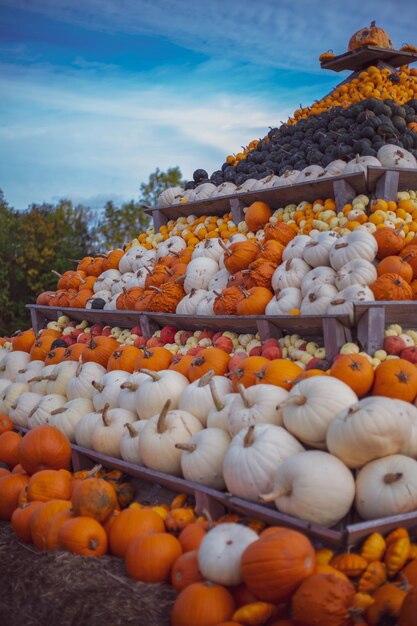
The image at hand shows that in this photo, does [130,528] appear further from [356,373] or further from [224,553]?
[356,373]

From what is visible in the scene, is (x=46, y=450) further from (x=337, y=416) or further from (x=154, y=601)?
(x=337, y=416)

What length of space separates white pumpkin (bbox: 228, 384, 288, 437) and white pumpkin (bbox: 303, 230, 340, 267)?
1750mm

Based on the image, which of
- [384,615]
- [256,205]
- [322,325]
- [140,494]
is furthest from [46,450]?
[256,205]

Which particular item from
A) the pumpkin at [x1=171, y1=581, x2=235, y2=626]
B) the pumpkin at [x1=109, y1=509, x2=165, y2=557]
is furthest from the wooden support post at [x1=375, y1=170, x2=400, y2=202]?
the pumpkin at [x1=171, y1=581, x2=235, y2=626]

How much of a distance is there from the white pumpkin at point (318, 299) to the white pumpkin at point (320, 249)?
42 cm

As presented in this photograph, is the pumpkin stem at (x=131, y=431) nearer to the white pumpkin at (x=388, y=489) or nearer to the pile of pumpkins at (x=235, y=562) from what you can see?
the pile of pumpkins at (x=235, y=562)

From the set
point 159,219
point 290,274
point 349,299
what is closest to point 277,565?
point 349,299

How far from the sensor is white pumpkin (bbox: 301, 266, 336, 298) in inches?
197

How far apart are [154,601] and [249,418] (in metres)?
1.14

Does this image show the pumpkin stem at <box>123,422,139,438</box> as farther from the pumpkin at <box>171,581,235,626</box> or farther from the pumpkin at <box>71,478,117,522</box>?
the pumpkin at <box>171,581,235,626</box>

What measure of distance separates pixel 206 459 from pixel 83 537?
82 centimetres

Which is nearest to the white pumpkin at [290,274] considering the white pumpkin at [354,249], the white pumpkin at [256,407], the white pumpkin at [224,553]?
the white pumpkin at [354,249]

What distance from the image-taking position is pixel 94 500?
3.64m

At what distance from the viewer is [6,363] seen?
23.1ft
